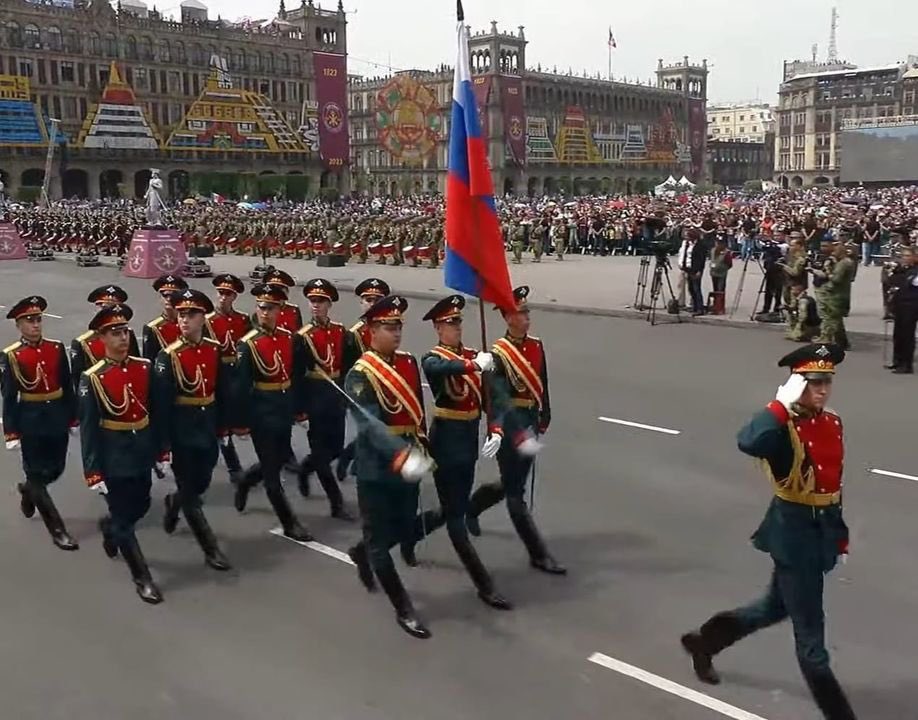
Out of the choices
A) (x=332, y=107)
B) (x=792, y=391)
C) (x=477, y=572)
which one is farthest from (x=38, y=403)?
(x=332, y=107)

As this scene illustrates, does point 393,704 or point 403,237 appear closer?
point 393,704

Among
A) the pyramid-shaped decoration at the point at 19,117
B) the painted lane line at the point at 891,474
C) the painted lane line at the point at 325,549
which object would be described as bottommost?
the painted lane line at the point at 325,549

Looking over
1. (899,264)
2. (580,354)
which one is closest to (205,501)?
(580,354)

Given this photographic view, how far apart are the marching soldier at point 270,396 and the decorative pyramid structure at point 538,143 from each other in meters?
90.4

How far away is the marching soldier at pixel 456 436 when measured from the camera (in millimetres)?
5387

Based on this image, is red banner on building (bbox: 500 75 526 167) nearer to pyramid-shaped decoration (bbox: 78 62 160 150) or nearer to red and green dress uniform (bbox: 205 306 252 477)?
pyramid-shaped decoration (bbox: 78 62 160 150)

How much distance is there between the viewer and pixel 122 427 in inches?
222

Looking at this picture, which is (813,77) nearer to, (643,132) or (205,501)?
(643,132)

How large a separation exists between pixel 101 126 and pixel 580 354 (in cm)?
6337

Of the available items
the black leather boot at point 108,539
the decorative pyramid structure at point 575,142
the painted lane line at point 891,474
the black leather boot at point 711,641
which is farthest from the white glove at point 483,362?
the decorative pyramid structure at point 575,142

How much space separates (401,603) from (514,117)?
86167mm

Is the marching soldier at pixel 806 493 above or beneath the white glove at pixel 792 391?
beneath

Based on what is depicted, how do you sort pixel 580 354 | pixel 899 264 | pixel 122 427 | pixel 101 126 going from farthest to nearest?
pixel 101 126
pixel 580 354
pixel 899 264
pixel 122 427

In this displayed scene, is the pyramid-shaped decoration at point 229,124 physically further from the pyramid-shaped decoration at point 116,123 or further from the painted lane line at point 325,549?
the painted lane line at point 325,549
